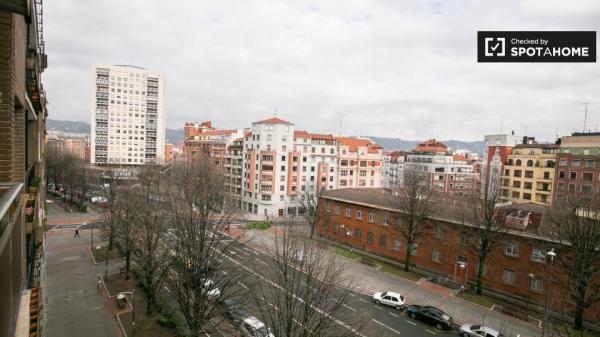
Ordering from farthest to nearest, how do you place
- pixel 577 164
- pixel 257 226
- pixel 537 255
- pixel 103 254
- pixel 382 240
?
pixel 577 164 → pixel 257 226 → pixel 382 240 → pixel 103 254 → pixel 537 255

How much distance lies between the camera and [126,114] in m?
107

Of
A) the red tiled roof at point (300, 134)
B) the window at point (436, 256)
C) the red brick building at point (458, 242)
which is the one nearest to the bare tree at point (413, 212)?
the red brick building at point (458, 242)

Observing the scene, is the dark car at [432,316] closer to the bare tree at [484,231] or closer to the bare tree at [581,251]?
the bare tree at [484,231]

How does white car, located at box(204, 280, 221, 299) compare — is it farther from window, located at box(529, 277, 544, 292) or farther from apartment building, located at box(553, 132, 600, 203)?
apartment building, located at box(553, 132, 600, 203)

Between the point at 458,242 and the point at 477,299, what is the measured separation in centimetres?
573

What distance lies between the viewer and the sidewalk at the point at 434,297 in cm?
2308

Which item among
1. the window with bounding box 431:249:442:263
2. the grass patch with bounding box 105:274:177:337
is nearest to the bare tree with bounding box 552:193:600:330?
the window with bounding box 431:249:442:263

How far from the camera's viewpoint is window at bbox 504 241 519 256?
92.9 feet

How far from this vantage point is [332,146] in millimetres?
74688

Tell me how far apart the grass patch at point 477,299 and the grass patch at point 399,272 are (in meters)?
4.56

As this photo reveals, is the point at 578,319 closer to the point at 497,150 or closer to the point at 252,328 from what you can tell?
the point at 252,328

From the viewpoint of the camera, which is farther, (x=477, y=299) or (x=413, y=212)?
(x=413, y=212)

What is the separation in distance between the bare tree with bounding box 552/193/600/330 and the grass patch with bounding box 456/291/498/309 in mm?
5489

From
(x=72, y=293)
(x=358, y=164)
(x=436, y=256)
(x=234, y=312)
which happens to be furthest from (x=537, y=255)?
(x=358, y=164)
